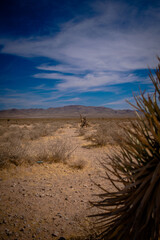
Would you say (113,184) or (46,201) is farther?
(46,201)

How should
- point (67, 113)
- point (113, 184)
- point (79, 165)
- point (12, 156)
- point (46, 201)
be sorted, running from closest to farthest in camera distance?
point (113, 184) → point (46, 201) → point (12, 156) → point (79, 165) → point (67, 113)

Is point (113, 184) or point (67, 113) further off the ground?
point (67, 113)

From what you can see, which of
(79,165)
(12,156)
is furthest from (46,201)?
(12,156)

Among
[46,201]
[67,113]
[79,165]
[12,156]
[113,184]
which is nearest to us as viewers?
[113,184]

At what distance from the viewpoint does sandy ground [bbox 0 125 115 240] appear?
211cm

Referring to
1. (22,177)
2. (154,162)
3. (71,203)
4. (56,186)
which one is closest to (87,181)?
(56,186)

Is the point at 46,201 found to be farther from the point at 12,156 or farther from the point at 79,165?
the point at 12,156

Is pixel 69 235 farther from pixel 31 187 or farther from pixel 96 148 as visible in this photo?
pixel 96 148

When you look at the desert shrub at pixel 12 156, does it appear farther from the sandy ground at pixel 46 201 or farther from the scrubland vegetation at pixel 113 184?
the sandy ground at pixel 46 201

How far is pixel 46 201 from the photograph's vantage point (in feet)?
9.41

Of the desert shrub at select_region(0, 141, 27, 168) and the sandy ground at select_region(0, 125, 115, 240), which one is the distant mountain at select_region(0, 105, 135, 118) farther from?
the sandy ground at select_region(0, 125, 115, 240)

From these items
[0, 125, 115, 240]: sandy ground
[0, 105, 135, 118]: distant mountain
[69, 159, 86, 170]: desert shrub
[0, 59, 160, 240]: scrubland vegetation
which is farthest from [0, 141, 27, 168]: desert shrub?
[0, 105, 135, 118]: distant mountain

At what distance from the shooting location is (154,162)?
3.30 feet

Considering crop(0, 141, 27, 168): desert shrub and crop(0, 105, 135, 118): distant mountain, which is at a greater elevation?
crop(0, 105, 135, 118): distant mountain
